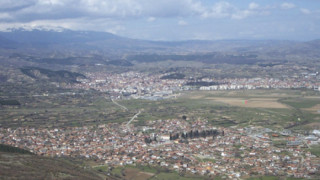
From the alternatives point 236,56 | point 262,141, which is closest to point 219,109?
point 262,141

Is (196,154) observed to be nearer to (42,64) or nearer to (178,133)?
(178,133)

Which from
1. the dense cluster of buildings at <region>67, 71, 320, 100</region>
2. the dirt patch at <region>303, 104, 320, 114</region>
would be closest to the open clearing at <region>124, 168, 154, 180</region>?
the dirt patch at <region>303, 104, 320, 114</region>

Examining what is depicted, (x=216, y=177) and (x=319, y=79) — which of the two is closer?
(x=216, y=177)

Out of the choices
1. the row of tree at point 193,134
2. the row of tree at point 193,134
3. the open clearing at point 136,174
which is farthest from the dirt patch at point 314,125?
the open clearing at point 136,174

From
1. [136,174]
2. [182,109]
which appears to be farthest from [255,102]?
[136,174]

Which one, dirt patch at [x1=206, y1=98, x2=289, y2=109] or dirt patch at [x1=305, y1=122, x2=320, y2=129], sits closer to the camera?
dirt patch at [x1=305, y1=122, x2=320, y2=129]

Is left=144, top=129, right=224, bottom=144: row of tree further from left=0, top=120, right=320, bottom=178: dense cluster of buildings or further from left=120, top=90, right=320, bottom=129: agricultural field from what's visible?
left=120, top=90, right=320, bottom=129: agricultural field

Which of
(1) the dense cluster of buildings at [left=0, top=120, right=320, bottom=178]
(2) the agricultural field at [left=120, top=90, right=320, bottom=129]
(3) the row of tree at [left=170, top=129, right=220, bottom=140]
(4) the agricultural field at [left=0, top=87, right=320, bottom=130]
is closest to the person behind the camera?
(1) the dense cluster of buildings at [left=0, top=120, right=320, bottom=178]
